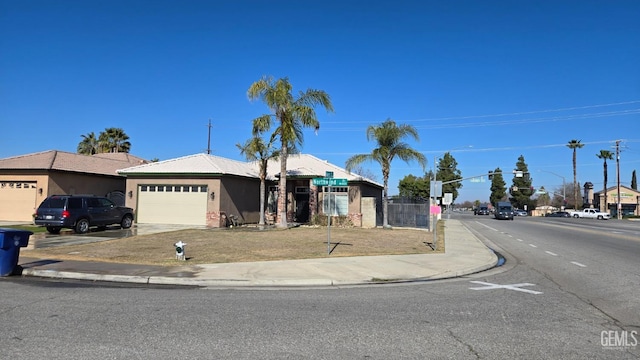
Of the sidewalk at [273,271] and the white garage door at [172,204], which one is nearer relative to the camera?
the sidewalk at [273,271]

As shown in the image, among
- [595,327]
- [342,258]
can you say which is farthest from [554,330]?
[342,258]

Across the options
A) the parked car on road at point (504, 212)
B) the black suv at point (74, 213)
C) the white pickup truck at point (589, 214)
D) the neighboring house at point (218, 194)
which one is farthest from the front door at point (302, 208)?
the white pickup truck at point (589, 214)

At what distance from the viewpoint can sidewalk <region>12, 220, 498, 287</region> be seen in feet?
31.4

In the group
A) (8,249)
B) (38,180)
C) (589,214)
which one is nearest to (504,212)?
(589,214)

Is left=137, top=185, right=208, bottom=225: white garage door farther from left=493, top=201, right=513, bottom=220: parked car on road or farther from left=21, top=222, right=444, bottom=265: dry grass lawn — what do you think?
left=493, top=201, right=513, bottom=220: parked car on road

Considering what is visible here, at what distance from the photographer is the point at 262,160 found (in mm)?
24578

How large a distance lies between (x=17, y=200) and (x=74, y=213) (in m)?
10.3

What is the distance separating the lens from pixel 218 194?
25219 mm

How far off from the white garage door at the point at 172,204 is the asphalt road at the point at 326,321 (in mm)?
16264

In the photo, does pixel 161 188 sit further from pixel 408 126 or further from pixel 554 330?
pixel 554 330

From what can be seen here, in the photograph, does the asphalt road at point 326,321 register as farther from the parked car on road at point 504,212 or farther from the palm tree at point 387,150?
the parked car on road at point 504,212

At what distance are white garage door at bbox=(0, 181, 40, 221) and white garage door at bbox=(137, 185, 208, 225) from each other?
21.1ft

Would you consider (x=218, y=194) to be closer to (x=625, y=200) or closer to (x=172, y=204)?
(x=172, y=204)

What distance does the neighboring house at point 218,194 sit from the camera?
25.6 m
